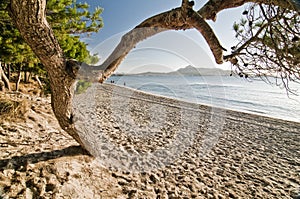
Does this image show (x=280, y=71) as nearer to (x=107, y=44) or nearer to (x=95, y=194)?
(x=107, y=44)

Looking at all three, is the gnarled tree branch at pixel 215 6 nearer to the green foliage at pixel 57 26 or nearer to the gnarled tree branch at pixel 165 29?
the gnarled tree branch at pixel 165 29

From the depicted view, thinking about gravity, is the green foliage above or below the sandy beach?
above

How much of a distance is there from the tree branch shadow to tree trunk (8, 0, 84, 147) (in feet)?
1.35

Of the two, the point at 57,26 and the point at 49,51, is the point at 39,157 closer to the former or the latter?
the point at 49,51

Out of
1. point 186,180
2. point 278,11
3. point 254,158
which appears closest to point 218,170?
point 186,180

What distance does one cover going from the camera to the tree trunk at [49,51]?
1.37 m

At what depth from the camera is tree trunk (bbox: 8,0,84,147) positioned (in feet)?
4.48

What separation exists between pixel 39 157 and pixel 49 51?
1342mm

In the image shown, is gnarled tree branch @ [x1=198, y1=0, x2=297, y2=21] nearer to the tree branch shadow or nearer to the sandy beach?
the sandy beach

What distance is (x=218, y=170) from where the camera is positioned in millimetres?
3121

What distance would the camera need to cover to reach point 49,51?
1620 millimetres

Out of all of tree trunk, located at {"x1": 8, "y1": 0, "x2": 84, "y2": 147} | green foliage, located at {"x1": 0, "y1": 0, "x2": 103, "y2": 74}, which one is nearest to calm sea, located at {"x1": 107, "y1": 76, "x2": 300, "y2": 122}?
green foliage, located at {"x1": 0, "y1": 0, "x2": 103, "y2": 74}

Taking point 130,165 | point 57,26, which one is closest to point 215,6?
point 130,165

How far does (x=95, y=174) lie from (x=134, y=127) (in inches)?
101
